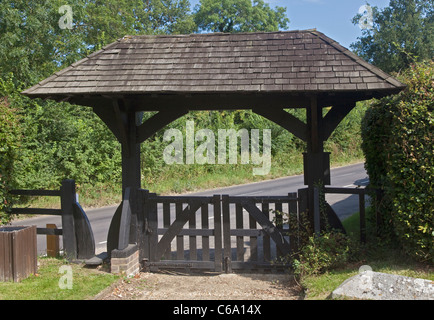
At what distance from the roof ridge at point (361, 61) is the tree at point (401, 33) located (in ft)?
113

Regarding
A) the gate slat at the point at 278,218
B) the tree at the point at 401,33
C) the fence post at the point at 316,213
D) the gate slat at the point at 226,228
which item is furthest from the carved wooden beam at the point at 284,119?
the tree at the point at 401,33

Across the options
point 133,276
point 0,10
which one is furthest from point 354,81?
point 0,10

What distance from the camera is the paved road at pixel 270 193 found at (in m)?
12.1

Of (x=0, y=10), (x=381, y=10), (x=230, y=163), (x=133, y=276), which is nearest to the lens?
Result: (x=133, y=276)

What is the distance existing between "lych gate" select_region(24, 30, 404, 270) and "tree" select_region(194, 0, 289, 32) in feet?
126

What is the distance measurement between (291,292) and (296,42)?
13.6 feet

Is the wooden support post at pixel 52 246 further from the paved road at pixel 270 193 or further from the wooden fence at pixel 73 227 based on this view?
the paved road at pixel 270 193

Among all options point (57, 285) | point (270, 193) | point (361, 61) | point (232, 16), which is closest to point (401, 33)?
point (232, 16)

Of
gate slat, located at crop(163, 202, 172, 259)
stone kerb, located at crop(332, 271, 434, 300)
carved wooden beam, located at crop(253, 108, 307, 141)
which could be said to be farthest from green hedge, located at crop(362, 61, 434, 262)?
gate slat, located at crop(163, 202, 172, 259)

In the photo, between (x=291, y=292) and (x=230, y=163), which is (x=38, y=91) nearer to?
(x=291, y=292)

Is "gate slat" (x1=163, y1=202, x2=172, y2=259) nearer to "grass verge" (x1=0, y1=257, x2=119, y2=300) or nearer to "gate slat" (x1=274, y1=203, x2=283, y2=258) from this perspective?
"grass verge" (x1=0, y1=257, x2=119, y2=300)

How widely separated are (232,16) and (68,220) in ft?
134

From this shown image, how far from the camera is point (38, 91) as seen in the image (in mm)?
7199
